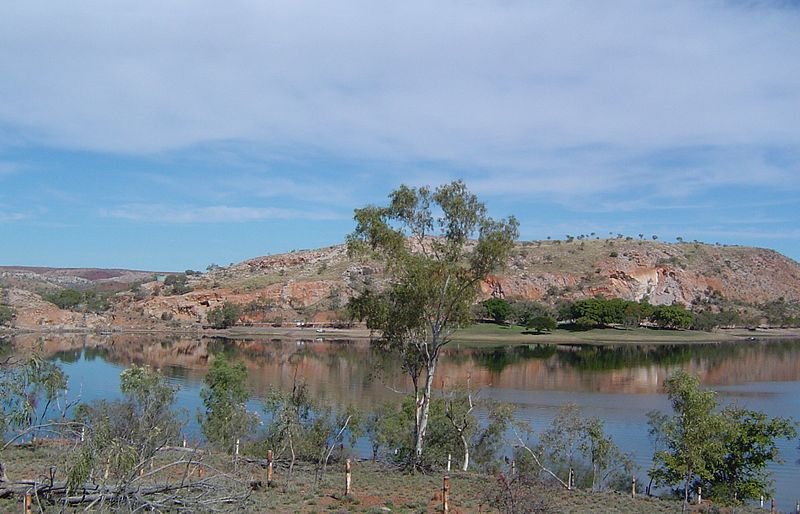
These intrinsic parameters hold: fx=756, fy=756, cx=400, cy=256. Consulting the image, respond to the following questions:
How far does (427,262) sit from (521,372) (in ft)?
147

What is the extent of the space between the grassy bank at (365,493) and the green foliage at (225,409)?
172 inches

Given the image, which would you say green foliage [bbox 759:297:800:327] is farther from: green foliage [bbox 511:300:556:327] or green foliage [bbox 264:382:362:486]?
green foliage [bbox 264:382:362:486]

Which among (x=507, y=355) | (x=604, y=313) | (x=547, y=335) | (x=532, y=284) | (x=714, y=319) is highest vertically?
(x=532, y=284)

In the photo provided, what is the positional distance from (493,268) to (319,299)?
4112 inches

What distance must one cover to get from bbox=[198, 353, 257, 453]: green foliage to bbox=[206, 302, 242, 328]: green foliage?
3207 inches

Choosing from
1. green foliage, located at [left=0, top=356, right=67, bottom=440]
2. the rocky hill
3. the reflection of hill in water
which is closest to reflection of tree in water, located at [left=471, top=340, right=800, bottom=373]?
the reflection of hill in water

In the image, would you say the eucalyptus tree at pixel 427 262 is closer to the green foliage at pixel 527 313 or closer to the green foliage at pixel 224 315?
the green foliage at pixel 527 313

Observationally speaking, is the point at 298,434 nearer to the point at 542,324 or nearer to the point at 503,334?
the point at 503,334

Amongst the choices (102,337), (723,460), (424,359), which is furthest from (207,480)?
(102,337)

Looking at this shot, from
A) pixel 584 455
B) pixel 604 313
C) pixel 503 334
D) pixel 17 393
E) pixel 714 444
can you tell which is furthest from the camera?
pixel 604 313

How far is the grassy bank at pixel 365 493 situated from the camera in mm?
13641

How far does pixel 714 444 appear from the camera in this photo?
939 inches

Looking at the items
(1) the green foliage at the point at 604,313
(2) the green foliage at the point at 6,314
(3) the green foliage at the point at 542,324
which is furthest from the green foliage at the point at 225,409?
(1) the green foliage at the point at 604,313

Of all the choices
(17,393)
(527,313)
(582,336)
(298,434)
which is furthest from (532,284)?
A: (17,393)
